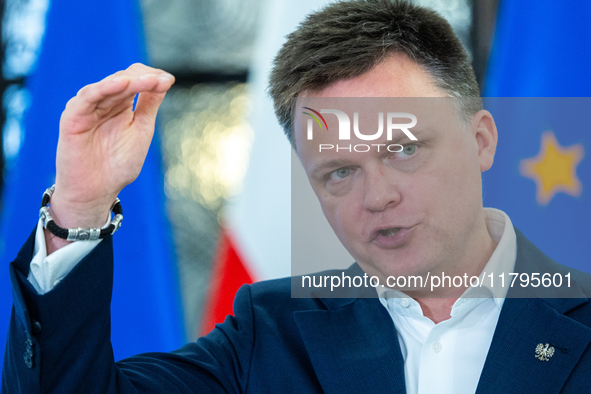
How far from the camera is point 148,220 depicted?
2.14m

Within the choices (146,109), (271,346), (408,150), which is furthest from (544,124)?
(146,109)

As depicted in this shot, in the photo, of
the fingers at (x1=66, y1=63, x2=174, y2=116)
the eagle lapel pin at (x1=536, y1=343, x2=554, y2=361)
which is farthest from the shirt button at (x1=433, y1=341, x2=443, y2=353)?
the fingers at (x1=66, y1=63, x2=174, y2=116)

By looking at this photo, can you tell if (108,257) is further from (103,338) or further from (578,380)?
(578,380)

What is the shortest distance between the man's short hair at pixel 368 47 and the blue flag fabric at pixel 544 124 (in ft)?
1.82

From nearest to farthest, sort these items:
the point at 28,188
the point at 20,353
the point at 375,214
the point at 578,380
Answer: the point at 20,353 → the point at 578,380 → the point at 375,214 → the point at 28,188

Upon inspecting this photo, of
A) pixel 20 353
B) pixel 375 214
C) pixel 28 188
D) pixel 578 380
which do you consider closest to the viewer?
pixel 20 353

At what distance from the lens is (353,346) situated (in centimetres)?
150

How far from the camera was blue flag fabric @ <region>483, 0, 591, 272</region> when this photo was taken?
2059mm

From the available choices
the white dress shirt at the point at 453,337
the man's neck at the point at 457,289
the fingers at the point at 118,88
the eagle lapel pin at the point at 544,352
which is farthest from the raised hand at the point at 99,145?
the eagle lapel pin at the point at 544,352

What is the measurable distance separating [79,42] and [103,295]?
1371 mm

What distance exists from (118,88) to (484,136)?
108 centimetres

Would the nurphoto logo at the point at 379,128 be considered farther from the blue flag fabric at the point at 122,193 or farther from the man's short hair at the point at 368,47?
the blue flag fabric at the point at 122,193

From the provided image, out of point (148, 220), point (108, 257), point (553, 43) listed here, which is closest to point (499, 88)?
point (553, 43)

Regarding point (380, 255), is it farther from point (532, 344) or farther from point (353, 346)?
point (532, 344)
